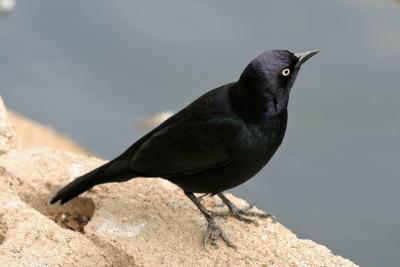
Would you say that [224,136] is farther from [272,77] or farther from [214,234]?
[214,234]

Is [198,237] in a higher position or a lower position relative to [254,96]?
lower

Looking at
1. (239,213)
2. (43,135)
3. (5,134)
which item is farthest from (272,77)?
Answer: (43,135)

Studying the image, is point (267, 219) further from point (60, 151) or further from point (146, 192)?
point (60, 151)

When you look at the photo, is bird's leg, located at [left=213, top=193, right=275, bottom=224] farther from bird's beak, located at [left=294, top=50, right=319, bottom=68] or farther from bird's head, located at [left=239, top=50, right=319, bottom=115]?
bird's beak, located at [left=294, top=50, right=319, bottom=68]

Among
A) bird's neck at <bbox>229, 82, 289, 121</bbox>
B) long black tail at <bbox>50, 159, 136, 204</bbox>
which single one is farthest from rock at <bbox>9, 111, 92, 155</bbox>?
bird's neck at <bbox>229, 82, 289, 121</bbox>

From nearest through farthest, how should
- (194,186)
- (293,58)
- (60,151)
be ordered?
1. (293,58)
2. (194,186)
3. (60,151)

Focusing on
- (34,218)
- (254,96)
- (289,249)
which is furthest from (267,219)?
(34,218)

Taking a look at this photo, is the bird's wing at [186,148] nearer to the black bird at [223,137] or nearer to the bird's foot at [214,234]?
the black bird at [223,137]
